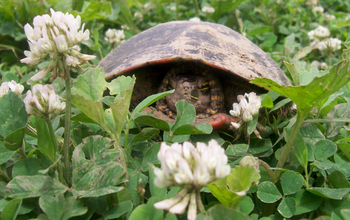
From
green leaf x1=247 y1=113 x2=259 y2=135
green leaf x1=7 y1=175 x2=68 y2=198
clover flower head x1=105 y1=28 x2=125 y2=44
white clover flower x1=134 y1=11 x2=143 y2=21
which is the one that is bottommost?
green leaf x1=247 y1=113 x2=259 y2=135

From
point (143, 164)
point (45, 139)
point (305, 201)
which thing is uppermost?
point (45, 139)

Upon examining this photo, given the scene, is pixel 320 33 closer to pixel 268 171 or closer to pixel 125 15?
pixel 125 15

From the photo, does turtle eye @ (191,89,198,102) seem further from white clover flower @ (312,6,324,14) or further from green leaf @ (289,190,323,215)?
white clover flower @ (312,6,324,14)

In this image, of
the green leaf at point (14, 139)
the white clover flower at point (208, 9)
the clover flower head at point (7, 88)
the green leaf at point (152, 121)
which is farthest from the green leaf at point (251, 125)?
the white clover flower at point (208, 9)

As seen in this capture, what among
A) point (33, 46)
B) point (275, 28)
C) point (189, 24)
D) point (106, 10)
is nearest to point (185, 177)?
point (33, 46)

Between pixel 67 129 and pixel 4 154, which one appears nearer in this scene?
pixel 67 129

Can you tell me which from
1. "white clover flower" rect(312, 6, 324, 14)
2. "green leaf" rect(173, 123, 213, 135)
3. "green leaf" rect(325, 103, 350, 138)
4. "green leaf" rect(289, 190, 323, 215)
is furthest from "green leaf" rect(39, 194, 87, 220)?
"white clover flower" rect(312, 6, 324, 14)

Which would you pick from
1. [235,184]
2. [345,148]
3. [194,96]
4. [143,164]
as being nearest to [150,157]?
[143,164]
